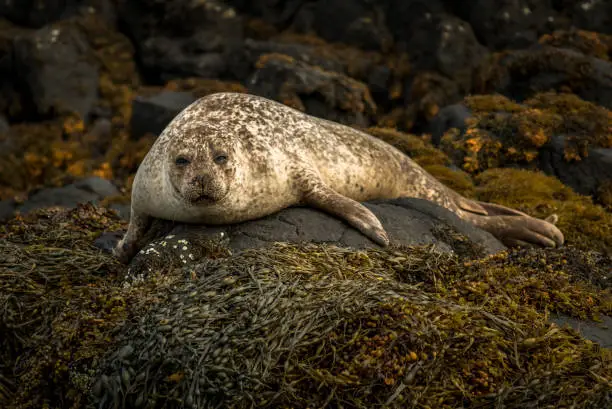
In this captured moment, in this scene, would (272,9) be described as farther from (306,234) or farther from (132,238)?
(306,234)

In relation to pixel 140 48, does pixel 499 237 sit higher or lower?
higher

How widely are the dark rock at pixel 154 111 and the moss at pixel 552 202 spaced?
7.21 m

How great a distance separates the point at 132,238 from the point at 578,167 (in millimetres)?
7735

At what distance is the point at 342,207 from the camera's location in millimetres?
5402

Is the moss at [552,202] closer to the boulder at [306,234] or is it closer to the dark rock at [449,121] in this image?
the dark rock at [449,121]

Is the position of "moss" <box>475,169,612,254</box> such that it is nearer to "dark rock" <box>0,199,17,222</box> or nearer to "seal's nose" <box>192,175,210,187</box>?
"seal's nose" <box>192,175,210,187</box>

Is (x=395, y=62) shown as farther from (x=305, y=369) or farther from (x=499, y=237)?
(x=305, y=369)

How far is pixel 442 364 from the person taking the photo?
3.35 metres

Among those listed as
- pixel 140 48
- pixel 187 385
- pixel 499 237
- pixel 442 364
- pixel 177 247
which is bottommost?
pixel 140 48

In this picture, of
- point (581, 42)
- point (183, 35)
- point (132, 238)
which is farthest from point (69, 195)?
point (581, 42)

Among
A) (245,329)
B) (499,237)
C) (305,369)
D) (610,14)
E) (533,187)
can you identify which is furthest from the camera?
(610,14)

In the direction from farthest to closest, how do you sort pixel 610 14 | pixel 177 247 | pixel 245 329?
pixel 610 14 → pixel 177 247 → pixel 245 329

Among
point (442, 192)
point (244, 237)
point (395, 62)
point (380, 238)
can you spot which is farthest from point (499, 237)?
point (395, 62)

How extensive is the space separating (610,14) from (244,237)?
56.1 ft
